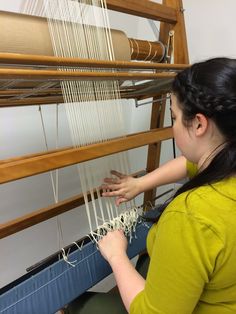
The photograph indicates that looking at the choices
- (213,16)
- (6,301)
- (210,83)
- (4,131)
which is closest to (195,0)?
(213,16)

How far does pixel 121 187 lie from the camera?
97 centimetres

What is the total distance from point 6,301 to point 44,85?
0.57 m

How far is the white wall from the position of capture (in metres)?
1.40

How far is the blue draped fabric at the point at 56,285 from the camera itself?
763 millimetres

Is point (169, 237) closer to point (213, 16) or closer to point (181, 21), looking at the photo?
point (181, 21)

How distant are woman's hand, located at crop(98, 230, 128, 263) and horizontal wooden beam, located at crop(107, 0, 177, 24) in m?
0.70

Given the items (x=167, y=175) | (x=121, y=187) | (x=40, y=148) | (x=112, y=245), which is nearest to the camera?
(x=112, y=245)

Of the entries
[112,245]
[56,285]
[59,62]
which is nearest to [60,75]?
[59,62]

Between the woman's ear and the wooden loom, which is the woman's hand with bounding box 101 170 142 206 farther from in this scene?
the woman's ear

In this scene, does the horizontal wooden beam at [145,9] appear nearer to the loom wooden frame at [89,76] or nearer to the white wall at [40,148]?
the loom wooden frame at [89,76]

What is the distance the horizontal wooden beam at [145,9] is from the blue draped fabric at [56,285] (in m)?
0.75

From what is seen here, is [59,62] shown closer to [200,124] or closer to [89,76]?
[89,76]

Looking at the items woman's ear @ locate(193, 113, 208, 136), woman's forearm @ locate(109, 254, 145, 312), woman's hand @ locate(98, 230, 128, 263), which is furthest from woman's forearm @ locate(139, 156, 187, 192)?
woman's ear @ locate(193, 113, 208, 136)

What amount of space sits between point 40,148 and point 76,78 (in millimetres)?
838
